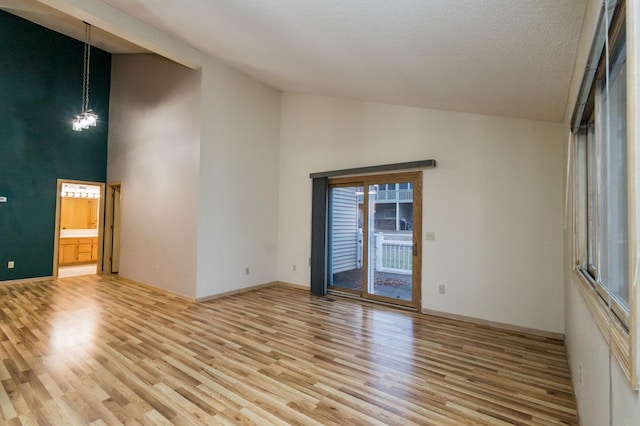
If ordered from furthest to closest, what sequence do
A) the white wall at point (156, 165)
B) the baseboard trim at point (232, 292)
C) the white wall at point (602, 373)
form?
the white wall at point (156, 165) → the baseboard trim at point (232, 292) → the white wall at point (602, 373)

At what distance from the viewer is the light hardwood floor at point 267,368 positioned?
7.13ft

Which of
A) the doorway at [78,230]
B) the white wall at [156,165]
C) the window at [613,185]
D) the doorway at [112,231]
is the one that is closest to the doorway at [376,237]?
the white wall at [156,165]

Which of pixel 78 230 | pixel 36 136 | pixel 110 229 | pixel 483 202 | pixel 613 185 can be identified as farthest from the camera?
pixel 78 230

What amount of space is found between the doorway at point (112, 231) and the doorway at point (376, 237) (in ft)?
16.9

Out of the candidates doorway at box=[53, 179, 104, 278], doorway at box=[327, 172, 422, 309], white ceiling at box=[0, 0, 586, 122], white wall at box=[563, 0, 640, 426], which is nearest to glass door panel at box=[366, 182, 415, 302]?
doorway at box=[327, 172, 422, 309]

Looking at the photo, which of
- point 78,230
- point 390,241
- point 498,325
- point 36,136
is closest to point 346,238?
point 390,241

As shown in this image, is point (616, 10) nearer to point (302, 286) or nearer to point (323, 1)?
point (323, 1)

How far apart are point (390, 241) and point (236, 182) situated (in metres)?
2.84

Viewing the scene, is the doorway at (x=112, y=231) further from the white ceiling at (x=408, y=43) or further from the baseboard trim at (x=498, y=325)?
the baseboard trim at (x=498, y=325)

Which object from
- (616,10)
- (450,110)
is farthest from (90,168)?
(616,10)

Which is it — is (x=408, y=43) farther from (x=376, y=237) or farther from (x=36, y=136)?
(x=36, y=136)

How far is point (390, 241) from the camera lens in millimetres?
4980

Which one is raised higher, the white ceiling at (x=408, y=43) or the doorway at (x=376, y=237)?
the white ceiling at (x=408, y=43)

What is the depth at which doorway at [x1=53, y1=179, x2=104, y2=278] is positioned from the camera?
6.91 meters
